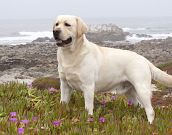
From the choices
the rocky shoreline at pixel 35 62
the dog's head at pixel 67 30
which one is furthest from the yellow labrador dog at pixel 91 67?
the rocky shoreline at pixel 35 62

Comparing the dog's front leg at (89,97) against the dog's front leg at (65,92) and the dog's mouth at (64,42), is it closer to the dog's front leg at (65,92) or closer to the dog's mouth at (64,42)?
the dog's front leg at (65,92)

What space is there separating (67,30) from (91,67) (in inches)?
32.0

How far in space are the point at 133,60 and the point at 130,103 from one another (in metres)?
1.15

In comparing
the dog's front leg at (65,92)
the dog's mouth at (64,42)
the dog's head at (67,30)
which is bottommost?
the dog's front leg at (65,92)

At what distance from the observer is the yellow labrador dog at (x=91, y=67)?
823cm

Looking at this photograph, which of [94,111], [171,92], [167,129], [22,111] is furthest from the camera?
[171,92]

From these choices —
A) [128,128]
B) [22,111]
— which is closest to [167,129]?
[128,128]

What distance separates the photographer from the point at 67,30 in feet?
26.7

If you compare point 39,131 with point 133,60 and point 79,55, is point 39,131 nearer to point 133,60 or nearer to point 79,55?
point 79,55

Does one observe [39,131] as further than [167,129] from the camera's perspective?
No

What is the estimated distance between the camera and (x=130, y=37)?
73625 mm

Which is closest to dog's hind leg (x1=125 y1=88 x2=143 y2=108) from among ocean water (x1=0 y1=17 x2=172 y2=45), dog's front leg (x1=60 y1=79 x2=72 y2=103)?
dog's front leg (x1=60 y1=79 x2=72 y2=103)

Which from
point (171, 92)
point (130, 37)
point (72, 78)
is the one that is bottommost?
point (130, 37)

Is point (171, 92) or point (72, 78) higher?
point (72, 78)
